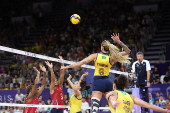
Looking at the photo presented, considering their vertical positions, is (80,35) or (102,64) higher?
(80,35)

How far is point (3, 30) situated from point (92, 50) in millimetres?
9168

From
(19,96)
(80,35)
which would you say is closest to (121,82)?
(19,96)

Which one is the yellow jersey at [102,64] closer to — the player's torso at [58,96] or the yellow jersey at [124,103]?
the player's torso at [58,96]

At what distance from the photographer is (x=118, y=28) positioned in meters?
21.1

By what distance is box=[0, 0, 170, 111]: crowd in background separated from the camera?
16.6 meters

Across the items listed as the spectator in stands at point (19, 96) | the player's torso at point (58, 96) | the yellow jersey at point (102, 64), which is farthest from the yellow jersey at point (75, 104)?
the spectator in stands at point (19, 96)

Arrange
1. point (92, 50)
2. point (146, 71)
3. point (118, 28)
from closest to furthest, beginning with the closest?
1. point (146, 71)
2. point (92, 50)
3. point (118, 28)

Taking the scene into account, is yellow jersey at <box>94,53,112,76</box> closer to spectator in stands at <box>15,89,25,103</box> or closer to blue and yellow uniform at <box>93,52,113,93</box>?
blue and yellow uniform at <box>93,52,113,93</box>

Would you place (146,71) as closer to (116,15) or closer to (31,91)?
(31,91)

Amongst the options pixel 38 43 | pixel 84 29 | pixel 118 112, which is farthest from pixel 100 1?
pixel 118 112

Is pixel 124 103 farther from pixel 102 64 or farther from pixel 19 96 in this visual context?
pixel 19 96

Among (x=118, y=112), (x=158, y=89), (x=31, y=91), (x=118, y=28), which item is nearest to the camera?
(x=118, y=112)

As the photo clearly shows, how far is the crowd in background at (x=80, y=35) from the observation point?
16633mm

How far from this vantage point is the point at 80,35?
22.0 meters
